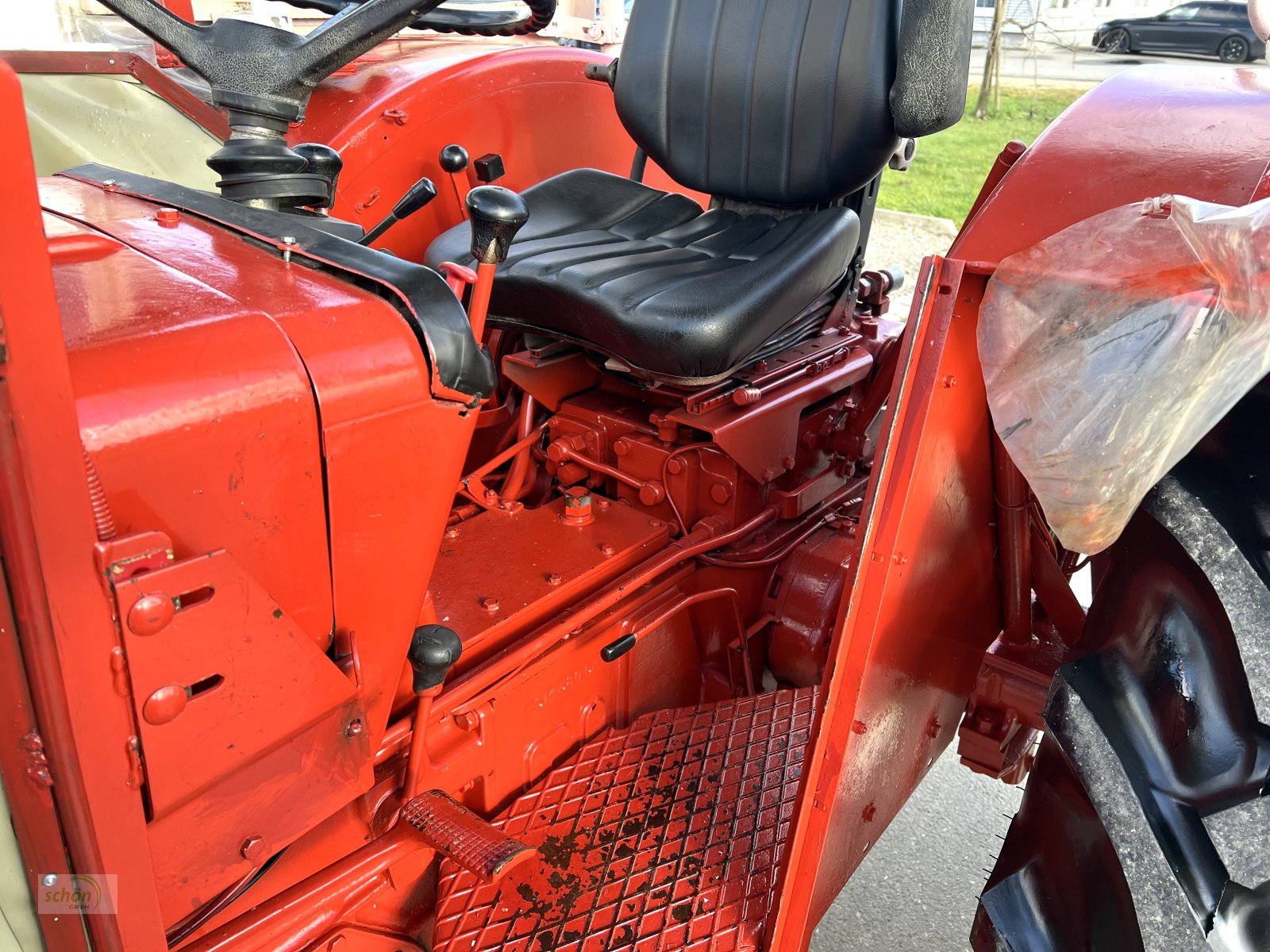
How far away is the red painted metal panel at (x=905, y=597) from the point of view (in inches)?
36.1

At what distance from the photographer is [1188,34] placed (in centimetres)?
1127

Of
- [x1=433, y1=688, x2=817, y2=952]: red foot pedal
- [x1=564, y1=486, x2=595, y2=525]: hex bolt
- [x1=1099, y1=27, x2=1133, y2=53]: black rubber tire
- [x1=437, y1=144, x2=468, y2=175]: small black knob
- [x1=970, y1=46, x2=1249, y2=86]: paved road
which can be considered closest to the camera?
[x1=433, y1=688, x2=817, y2=952]: red foot pedal

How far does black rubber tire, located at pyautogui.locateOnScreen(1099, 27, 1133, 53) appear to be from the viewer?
449 inches

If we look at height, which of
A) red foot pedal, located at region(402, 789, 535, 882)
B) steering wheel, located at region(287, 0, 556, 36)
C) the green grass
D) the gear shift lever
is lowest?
the green grass

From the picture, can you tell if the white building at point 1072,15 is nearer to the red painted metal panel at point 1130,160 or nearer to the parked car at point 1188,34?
the parked car at point 1188,34

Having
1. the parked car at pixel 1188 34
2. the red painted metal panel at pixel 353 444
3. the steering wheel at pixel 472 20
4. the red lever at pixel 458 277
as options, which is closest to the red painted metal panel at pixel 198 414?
the red painted metal panel at pixel 353 444

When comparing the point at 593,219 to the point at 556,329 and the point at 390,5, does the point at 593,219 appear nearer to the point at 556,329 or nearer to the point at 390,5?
the point at 556,329

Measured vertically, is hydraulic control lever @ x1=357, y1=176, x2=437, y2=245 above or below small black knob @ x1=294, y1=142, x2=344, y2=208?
below

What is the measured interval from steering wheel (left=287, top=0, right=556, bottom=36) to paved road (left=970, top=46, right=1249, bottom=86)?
860 cm

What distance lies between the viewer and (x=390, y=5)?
3.30ft

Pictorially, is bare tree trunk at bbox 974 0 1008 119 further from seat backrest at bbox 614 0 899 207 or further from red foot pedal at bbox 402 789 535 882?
red foot pedal at bbox 402 789 535 882

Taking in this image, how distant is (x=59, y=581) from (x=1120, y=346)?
2.70ft

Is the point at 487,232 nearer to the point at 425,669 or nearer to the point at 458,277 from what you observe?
the point at 458,277

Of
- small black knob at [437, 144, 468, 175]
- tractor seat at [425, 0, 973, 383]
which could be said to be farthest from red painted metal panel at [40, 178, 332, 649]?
small black knob at [437, 144, 468, 175]
